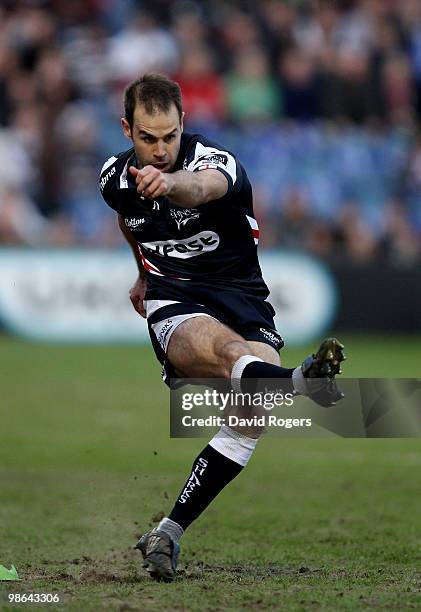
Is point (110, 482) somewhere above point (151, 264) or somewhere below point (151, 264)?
below

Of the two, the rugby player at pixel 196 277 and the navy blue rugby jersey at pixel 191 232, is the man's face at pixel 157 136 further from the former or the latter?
the navy blue rugby jersey at pixel 191 232

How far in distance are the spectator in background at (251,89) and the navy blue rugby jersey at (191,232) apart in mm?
12096

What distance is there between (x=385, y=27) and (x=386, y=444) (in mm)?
10409

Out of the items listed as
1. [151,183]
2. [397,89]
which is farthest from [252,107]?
[151,183]

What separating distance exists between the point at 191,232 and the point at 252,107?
40.8 ft

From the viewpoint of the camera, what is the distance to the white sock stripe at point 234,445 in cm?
587

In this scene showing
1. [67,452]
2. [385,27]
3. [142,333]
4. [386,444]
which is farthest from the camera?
[385,27]

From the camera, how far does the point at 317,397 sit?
541cm

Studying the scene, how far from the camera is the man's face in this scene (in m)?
5.69

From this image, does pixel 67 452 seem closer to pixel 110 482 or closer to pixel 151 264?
pixel 110 482

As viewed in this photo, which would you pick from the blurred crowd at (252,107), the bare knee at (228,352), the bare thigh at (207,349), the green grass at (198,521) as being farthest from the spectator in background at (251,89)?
the bare knee at (228,352)

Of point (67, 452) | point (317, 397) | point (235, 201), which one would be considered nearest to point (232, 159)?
point (235, 201)
